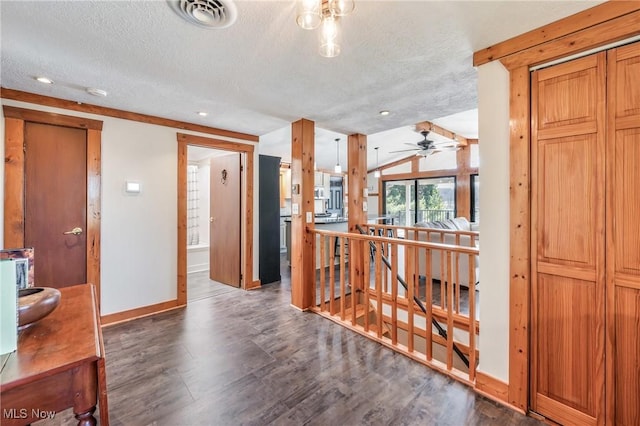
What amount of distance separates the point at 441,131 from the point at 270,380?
20.5 feet

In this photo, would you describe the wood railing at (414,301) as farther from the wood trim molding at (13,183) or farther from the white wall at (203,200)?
the white wall at (203,200)

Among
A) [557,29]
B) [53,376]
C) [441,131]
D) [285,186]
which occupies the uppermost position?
[441,131]

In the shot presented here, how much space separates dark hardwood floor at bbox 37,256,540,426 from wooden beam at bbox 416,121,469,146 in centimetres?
415

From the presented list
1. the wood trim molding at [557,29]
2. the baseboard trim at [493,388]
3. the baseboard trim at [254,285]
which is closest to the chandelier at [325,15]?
the wood trim molding at [557,29]

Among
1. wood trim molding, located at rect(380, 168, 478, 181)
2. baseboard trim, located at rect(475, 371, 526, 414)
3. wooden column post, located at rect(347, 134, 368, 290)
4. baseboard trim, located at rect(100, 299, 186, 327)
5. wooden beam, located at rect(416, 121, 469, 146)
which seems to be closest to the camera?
baseboard trim, located at rect(475, 371, 526, 414)

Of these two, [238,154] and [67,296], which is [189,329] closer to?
[67,296]

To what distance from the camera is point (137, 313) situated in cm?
314

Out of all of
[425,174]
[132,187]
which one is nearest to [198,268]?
[132,187]

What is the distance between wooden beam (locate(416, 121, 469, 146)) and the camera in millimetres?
5401

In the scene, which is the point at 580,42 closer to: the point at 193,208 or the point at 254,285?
the point at 254,285

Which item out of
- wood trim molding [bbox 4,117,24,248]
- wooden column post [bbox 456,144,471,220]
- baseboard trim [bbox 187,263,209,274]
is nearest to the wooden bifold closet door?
wood trim molding [bbox 4,117,24,248]

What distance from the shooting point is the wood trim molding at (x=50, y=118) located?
2477 millimetres

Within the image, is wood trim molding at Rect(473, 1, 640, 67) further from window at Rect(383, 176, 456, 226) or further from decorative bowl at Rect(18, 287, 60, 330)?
window at Rect(383, 176, 456, 226)

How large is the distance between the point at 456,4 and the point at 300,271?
108 inches
